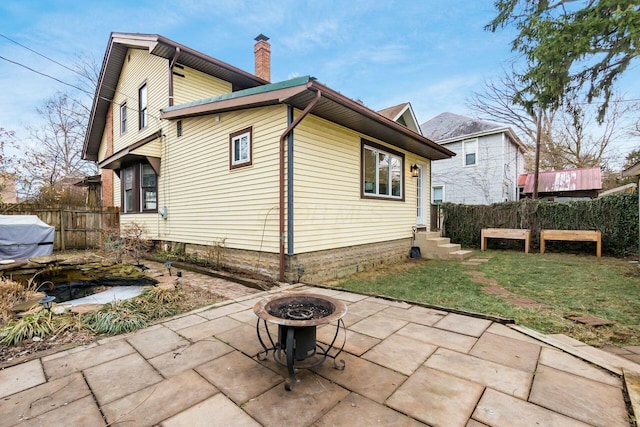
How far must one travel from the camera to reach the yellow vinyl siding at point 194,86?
8281 mm

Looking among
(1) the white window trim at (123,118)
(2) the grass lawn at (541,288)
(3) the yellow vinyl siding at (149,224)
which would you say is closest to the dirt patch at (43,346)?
(2) the grass lawn at (541,288)

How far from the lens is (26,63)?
7.27m

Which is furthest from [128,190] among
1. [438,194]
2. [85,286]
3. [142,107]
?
[438,194]

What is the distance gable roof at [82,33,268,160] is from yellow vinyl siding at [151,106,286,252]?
6.20 feet

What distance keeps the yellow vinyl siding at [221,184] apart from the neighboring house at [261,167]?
3 cm

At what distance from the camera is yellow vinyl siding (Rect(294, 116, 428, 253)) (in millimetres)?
5504

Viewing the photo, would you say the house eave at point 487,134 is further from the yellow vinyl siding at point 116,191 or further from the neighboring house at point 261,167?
the yellow vinyl siding at point 116,191

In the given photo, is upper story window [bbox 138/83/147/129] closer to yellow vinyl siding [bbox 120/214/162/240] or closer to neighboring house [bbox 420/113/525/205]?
yellow vinyl siding [bbox 120/214/162/240]

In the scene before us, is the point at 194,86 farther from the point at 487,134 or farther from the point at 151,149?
the point at 487,134

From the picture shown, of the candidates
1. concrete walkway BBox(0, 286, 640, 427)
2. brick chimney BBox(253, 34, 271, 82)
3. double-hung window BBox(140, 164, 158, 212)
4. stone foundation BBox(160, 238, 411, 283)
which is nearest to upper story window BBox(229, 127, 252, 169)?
stone foundation BBox(160, 238, 411, 283)

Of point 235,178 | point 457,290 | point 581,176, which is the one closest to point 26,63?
point 235,178

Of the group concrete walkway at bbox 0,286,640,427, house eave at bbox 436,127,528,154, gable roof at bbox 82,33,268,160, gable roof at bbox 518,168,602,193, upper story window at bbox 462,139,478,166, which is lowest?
concrete walkway at bbox 0,286,640,427

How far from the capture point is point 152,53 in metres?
7.95

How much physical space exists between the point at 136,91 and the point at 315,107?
26.3ft
